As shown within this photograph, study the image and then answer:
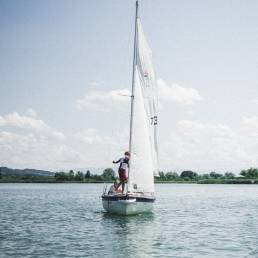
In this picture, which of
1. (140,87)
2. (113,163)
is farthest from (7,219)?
(140,87)

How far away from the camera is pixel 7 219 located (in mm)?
37906

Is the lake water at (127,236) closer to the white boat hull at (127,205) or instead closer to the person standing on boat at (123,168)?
the white boat hull at (127,205)

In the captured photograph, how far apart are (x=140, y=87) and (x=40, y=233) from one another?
13.5 meters

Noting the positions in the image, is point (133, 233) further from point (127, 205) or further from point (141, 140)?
point (141, 140)

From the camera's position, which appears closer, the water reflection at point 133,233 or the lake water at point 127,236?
the lake water at point 127,236

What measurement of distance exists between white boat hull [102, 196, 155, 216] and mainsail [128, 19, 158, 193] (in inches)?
33.7

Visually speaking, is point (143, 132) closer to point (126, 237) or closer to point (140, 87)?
point (140, 87)

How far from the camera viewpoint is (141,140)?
117ft

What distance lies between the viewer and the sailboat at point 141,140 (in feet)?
115

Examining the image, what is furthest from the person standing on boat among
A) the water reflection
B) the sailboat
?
the water reflection

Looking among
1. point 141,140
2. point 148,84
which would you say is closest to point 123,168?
point 141,140

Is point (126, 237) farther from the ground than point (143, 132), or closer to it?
closer to it

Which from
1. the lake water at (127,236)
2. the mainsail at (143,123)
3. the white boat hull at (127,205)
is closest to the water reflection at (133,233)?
the lake water at (127,236)

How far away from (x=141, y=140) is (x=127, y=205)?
4.94 meters
